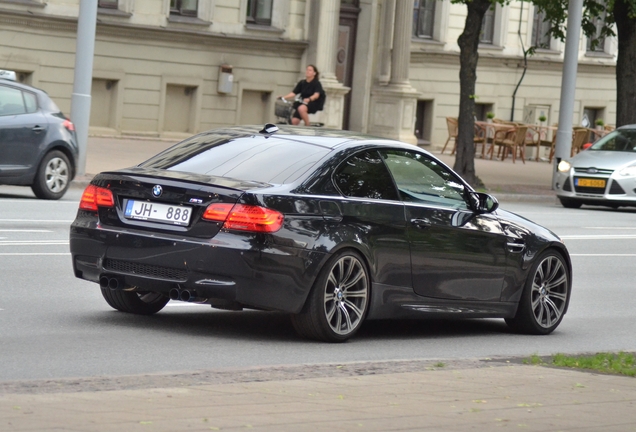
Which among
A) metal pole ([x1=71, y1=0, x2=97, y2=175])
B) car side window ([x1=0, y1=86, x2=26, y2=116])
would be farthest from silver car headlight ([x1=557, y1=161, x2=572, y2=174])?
car side window ([x1=0, y1=86, x2=26, y2=116])

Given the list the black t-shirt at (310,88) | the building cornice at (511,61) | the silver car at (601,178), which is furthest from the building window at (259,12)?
the silver car at (601,178)

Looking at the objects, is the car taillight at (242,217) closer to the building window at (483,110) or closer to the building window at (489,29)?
the building window at (483,110)

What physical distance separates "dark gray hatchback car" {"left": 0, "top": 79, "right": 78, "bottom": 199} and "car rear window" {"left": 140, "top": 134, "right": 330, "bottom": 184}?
843 cm

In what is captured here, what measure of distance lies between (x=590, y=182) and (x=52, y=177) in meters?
10.7


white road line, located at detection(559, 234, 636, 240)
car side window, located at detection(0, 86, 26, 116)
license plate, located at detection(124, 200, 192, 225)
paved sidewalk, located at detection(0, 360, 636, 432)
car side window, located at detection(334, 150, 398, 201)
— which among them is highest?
car side window, located at detection(0, 86, 26, 116)

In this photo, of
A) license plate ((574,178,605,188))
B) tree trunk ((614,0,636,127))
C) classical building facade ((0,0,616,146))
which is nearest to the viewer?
license plate ((574,178,605,188))

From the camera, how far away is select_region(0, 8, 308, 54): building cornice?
29547 millimetres

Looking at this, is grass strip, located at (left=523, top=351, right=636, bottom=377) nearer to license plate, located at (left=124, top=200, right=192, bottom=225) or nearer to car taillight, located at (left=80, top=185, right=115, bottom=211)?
license plate, located at (left=124, top=200, right=192, bottom=225)

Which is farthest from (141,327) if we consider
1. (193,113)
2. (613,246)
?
(193,113)

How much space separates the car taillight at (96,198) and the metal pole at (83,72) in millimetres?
13279

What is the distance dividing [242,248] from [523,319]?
291 centimetres

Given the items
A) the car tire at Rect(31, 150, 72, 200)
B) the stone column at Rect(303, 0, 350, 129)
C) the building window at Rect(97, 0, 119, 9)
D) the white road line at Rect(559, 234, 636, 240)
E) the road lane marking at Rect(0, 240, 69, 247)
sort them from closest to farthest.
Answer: the road lane marking at Rect(0, 240, 69, 247)
the car tire at Rect(31, 150, 72, 200)
the white road line at Rect(559, 234, 636, 240)
the building window at Rect(97, 0, 119, 9)
the stone column at Rect(303, 0, 350, 129)

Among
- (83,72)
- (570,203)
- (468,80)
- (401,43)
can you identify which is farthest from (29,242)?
(401,43)

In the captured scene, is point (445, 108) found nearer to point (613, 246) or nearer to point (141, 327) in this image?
point (613, 246)
